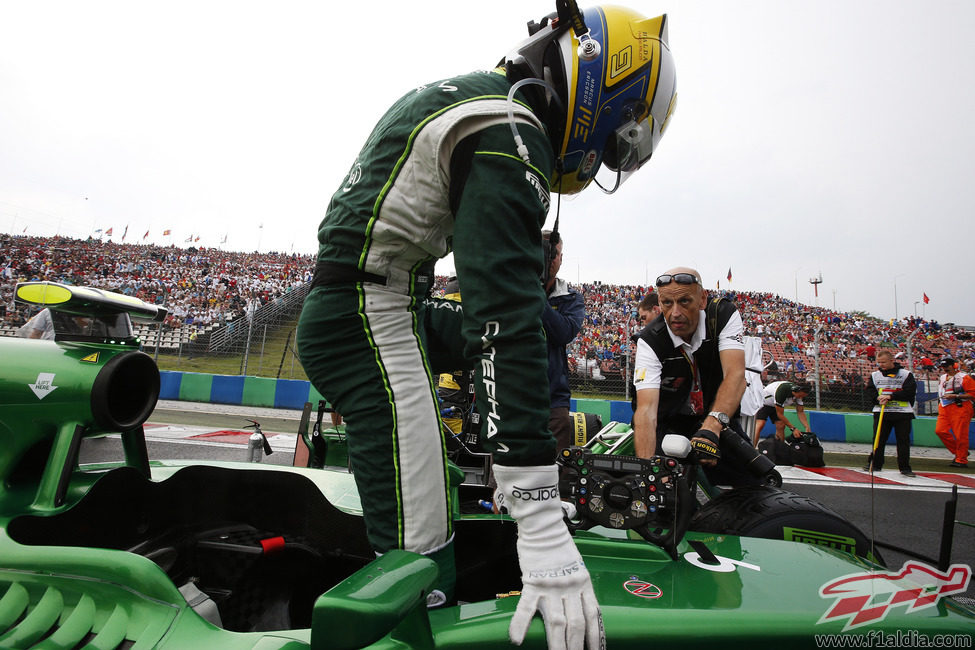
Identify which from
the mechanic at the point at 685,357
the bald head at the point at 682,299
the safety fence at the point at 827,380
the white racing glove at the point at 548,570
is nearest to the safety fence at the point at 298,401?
the safety fence at the point at 827,380

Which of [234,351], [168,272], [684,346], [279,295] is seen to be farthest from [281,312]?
[168,272]

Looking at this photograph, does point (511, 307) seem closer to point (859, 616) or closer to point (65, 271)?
point (859, 616)

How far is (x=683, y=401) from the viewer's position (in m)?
2.80

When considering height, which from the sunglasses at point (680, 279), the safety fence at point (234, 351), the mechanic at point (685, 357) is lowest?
the safety fence at point (234, 351)

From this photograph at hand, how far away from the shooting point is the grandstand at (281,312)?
10656 mm

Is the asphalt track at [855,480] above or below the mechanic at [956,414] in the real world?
below

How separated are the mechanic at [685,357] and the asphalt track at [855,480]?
0.82 metres

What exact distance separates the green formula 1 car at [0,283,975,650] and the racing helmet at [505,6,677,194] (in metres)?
0.77

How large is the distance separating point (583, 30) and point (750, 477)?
1744 millimetres

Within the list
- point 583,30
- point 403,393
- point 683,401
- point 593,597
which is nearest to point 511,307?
point 403,393

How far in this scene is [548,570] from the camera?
0.91m

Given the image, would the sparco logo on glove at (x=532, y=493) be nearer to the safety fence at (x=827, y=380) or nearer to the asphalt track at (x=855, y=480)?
the asphalt track at (x=855, y=480)

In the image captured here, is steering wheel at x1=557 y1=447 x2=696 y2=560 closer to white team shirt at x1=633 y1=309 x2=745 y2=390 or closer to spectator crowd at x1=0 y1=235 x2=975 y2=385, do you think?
white team shirt at x1=633 y1=309 x2=745 y2=390

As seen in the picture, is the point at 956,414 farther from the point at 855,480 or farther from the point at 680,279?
the point at 680,279
